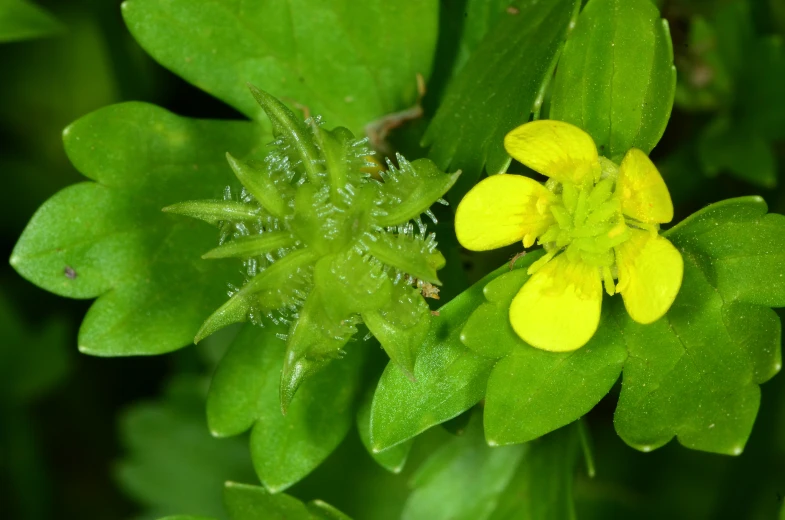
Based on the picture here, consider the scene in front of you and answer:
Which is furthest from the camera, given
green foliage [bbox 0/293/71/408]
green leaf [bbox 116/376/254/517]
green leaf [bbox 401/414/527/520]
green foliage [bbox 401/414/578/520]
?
green foliage [bbox 0/293/71/408]

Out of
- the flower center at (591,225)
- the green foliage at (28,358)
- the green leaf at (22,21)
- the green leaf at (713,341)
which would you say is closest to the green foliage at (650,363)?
the green leaf at (713,341)

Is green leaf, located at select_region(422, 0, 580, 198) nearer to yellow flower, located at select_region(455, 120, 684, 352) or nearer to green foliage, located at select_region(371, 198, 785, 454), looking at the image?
yellow flower, located at select_region(455, 120, 684, 352)

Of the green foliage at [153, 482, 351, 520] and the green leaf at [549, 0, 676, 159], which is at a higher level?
the green leaf at [549, 0, 676, 159]

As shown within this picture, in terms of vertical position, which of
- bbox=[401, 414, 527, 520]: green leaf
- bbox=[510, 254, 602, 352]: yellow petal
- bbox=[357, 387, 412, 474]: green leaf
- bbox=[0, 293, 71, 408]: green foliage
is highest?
bbox=[510, 254, 602, 352]: yellow petal

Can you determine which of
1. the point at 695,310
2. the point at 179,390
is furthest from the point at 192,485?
the point at 695,310

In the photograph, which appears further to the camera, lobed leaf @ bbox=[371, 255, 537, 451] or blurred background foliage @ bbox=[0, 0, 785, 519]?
blurred background foliage @ bbox=[0, 0, 785, 519]

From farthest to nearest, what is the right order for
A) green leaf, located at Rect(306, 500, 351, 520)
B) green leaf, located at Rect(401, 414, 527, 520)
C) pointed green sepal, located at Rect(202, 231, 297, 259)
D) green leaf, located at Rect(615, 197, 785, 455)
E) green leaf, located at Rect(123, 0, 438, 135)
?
1. green leaf, located at Rect(401, 414, 527, 520)
2. green leaf, located at Rect(123, 0, 438, 135)
3. green leaf, located at Rect(306, 500, 351, 520)
4. green leaf, located at Rect(615, 197, 785, 455)
5. pointed green sepal, located at Rect(202, 231, 297, 259)

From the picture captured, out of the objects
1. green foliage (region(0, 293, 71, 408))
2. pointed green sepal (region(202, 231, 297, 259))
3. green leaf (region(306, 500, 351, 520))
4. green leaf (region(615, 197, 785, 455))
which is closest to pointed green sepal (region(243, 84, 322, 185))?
pointed green sepal (region(202, 231, 297, 259))

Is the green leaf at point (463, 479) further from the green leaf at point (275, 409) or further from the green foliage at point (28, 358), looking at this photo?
the green foliage at point (28, 358)
